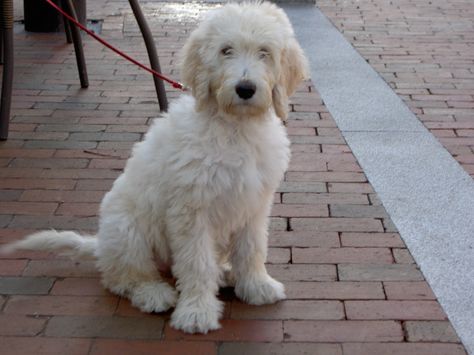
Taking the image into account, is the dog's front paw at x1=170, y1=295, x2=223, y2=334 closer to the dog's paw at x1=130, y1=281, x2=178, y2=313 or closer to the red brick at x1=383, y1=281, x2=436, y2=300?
the dog's paw at x1=130, y1=281, x2=178, y2=313

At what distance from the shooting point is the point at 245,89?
3258mm

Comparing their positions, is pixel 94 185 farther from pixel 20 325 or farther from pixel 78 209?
pixel 20 325

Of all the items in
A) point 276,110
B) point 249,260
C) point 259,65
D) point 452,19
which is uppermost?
point 259,65

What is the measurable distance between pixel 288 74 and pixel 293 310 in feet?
3.57

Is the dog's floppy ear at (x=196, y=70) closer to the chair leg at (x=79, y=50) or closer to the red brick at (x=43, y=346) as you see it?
the red brick at (x=43, y=346)

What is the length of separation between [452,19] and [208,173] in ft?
24.3

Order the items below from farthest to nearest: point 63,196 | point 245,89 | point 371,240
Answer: point 63,196 < point 371,240 < point 245,89

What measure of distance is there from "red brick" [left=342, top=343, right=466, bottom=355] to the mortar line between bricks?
82 mm

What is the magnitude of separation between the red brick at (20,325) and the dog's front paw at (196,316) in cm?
59

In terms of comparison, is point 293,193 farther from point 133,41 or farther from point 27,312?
point 133,41

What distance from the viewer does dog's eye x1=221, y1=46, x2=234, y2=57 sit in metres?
3.30

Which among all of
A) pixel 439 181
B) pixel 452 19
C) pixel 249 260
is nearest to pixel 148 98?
pixel 439 181

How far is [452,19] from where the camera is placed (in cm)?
998

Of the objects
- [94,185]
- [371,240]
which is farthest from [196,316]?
[94,185]
